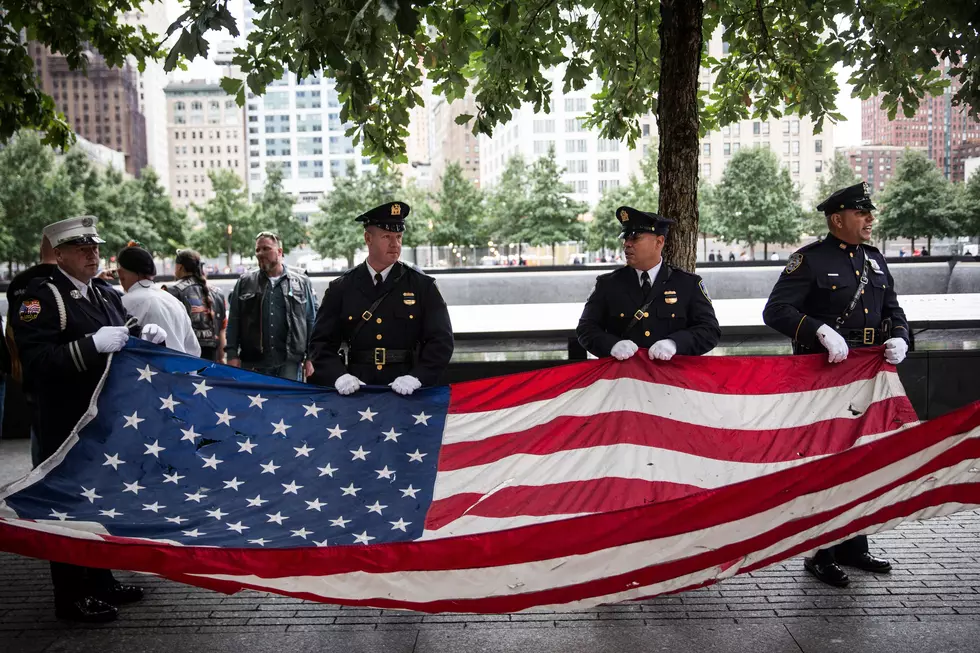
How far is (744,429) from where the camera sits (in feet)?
18.2

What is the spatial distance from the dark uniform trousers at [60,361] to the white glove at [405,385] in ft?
5.67

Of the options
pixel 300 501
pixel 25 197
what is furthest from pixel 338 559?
pixel 25 197

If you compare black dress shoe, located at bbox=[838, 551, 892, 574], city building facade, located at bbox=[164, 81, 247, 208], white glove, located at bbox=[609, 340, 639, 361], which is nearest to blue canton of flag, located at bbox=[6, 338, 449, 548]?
white glove, located at bbox=[609, 340, 639, 361]

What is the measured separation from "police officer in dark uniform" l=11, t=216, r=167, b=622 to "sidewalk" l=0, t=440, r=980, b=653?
17 cm

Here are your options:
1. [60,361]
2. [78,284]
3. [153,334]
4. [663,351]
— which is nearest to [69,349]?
[60,361]

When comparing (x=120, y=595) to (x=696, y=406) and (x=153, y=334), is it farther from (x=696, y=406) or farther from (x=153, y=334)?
(x=696, y=406)

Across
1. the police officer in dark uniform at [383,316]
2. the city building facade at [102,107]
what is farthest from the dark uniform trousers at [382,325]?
the city building facade at [102,107]

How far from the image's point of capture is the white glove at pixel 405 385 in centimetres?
539

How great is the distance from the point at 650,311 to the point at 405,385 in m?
1.84

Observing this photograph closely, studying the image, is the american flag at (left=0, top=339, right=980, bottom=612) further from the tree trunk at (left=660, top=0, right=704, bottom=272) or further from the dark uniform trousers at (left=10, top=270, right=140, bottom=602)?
the tree trunk at (left=660, top=0, right=704, bottom=272)

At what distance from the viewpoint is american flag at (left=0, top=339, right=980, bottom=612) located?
3.72m

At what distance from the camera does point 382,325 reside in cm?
591

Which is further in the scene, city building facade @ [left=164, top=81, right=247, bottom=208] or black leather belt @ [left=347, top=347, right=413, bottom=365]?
city building facade @ [left=164, top=81, right=247, bottom=208]

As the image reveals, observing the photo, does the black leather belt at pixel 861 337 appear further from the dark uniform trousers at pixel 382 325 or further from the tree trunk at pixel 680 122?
the dark uniform trousers at pixel 382 325
